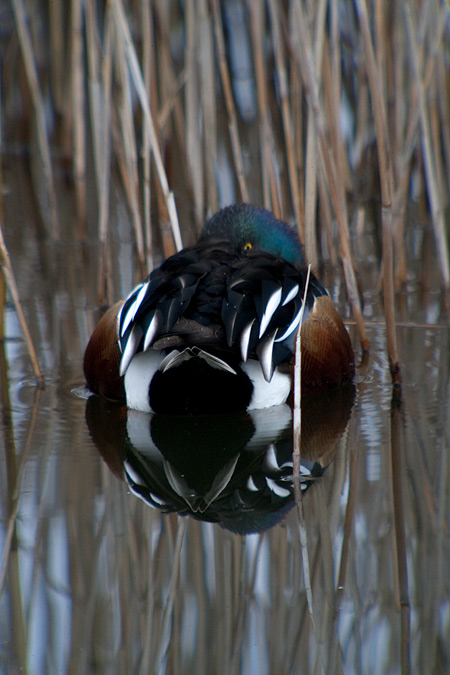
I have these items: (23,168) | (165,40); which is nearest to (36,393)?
(165,40)

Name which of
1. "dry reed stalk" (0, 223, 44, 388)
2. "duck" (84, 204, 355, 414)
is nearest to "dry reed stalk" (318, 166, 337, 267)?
"duck" (84, 204, 355, 414)

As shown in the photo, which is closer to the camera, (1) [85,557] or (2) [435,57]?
(1) [85,557]

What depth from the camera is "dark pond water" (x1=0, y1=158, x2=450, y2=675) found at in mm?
1701

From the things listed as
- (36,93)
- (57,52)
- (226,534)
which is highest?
(57,52)

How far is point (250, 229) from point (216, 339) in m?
1.11

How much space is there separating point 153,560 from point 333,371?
1.30m

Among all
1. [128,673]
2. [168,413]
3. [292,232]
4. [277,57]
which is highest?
[277,57]

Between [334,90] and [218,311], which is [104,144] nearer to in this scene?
[334,90]

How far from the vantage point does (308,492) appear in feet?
7.64

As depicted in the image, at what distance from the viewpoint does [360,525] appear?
213 cm

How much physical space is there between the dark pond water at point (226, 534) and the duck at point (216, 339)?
104 millimetres

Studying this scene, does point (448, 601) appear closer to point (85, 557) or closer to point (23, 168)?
point (85, 557)

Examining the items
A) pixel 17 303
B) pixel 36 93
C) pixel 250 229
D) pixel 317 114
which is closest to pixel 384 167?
pixel 317 114

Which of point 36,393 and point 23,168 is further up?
point 23,168
